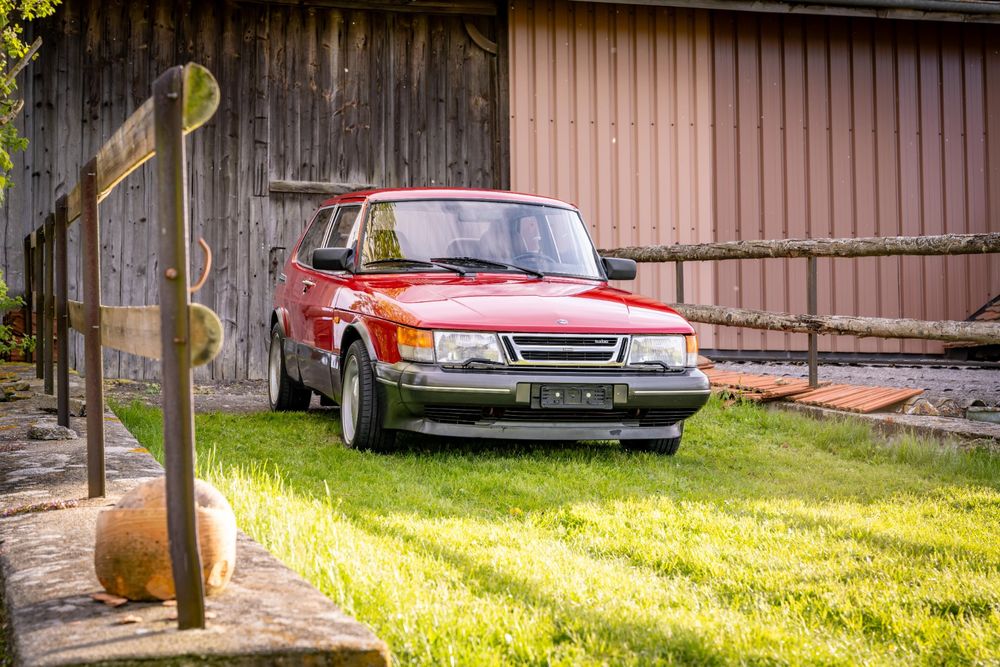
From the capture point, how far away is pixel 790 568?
12.7 ft

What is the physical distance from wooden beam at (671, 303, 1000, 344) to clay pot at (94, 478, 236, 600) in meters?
6.07

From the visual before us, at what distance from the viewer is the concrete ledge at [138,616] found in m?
2.19

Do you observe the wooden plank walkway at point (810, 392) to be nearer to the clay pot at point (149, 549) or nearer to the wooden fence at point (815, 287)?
the wooden fence at point (815, 287)

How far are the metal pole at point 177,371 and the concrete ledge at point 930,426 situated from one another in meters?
5.49

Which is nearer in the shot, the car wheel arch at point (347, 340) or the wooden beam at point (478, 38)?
the car wheel arch at point (347, 340)

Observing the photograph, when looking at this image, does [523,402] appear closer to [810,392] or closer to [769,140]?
[810,392]

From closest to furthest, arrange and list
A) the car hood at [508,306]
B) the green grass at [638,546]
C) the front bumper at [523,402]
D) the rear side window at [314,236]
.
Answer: the green grass at [638,546] < the front bumper at [523,402] < the car hood at [508,306] < the rear side window at [314,236]

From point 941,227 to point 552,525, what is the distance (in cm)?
1044

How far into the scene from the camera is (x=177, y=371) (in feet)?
7.77

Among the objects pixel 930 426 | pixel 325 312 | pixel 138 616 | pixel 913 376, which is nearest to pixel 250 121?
pixel 325 312

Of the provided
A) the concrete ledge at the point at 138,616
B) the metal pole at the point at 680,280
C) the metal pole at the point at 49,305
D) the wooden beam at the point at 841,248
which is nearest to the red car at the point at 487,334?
the metal pole at the point at 49,305

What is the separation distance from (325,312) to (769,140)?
302 inches

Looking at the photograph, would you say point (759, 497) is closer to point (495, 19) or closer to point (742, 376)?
point (742, 376)

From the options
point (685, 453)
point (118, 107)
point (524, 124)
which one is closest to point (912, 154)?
point (524, 124)
